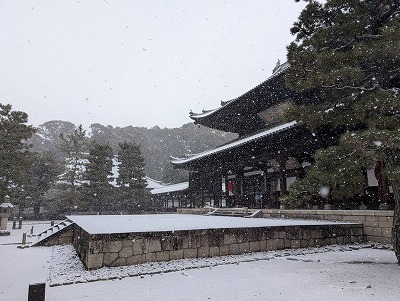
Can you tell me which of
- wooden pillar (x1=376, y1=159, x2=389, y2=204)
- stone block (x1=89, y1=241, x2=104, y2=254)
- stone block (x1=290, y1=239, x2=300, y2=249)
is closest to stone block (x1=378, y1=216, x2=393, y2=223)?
wooden pillar (x1=376, y1=159, x2=389, y2=204)

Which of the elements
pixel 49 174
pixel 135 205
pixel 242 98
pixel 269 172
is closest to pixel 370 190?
pixel 269 172

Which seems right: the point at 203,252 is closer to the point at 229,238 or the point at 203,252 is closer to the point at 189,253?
the point at 189,253

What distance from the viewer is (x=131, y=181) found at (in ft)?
104

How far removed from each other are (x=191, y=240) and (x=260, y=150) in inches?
352

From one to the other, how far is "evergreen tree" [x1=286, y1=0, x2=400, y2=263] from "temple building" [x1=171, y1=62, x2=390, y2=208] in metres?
3.50

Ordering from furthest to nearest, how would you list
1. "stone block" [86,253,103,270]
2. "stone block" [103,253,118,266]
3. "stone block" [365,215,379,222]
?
"stone block" [365,215,379,222], "stone block" [103,253,118,266], "stone block" [86,253,103,270]

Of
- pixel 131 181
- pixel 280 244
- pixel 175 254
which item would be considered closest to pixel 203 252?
pixel 175 254

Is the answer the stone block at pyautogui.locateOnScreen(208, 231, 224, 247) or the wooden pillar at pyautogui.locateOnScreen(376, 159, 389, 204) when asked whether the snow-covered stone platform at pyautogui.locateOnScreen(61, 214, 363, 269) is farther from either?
the wooden pillar at pyautogui.locateOnScreen(376, 159, 389, 204)

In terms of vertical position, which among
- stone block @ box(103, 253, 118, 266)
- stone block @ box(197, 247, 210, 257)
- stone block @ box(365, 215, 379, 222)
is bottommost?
stone block @ box(197, 247, 210, 257)

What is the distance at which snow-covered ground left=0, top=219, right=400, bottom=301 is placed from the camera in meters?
4.01

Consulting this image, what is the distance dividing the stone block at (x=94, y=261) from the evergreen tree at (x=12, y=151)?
18.5 metres

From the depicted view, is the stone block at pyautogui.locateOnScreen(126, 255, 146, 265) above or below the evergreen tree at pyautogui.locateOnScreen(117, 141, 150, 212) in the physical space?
below

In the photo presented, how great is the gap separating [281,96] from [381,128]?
1074 cm

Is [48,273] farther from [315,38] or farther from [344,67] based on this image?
[315,38]
